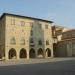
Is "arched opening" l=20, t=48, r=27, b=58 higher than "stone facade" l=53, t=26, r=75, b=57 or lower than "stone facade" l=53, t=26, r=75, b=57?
lower

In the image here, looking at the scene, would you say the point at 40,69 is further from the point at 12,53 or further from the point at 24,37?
the point at 24,37

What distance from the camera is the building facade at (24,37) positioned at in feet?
198

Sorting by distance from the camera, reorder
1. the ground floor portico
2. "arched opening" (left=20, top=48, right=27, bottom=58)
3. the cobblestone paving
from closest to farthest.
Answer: the cobblestone paving, the ground floor portico, "arched opening" (left=20, top=48, right=27, bottom=58)

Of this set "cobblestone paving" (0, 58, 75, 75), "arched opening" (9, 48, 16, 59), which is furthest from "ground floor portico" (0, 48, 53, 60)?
"cobblestone paving" (0, 58, 75, 75)

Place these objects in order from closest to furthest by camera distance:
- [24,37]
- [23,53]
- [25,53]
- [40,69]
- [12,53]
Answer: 1. [40,69]
2. [12,53]
3. [24,37]
4. [25,53]
5. [23,53]

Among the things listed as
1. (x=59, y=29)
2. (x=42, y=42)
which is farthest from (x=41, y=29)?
(x=59, y=29)

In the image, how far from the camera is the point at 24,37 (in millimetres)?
62906

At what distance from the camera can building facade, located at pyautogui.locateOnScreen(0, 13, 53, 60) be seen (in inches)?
2371

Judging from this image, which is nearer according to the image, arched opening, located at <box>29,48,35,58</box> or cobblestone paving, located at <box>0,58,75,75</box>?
cobblestone paving, located at <box>0,58,75,75</box>

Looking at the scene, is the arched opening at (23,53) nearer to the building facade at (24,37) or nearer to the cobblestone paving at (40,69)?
the building facade at (24,37)

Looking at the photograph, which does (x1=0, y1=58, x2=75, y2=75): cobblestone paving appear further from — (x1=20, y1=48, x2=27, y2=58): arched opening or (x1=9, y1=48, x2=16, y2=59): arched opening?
(x1=20, y1=48, x2=27, y2=58): arched opening

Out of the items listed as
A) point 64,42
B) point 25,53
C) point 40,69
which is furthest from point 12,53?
point 40,69

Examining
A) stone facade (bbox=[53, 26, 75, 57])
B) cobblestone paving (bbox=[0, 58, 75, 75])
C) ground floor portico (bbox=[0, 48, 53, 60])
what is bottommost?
cobblestone paving (bbox=[0, 58, 75, 75])

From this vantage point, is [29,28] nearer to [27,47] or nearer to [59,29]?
[27,47]
